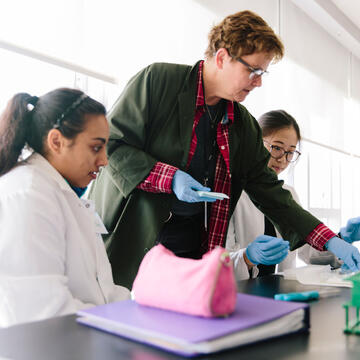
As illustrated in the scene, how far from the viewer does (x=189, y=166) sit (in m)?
1.56

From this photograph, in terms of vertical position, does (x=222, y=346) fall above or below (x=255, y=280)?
above

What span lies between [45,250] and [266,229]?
128 centimetres

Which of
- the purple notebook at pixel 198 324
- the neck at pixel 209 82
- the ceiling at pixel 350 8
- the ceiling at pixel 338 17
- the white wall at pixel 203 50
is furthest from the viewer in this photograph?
the ceiling at pixel 350 8

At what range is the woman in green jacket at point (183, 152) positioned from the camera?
4.66ft

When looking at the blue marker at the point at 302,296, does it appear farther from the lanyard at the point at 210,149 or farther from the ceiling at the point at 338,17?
the ceiling at the point at 338,17

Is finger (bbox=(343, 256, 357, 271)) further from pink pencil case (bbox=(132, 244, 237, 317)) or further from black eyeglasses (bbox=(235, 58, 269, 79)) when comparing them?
pink pencil case (bbox=(132, 244, 237, 317))

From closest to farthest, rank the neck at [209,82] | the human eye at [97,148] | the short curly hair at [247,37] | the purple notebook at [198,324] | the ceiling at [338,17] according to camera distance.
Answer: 1. the purple notebook at [198,324]
2. the human eye at [97,148]
3. the short curly hair at [247,37]
4. the neck at [209,82]
5. the ceiling at [338,17]

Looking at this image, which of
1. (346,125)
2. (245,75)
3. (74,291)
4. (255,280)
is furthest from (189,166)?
(346,125)

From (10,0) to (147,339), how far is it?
69.3 inches

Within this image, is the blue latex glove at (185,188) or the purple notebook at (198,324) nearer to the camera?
the purple notebook at (198,324)

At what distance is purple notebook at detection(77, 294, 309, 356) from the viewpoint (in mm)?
518

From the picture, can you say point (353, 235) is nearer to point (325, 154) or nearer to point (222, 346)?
point (222, 346)

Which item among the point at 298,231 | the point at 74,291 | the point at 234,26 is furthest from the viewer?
the point at 298,231

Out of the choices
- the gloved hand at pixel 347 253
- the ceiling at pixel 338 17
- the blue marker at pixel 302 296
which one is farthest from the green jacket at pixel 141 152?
the ceiling at pixel 338 17
